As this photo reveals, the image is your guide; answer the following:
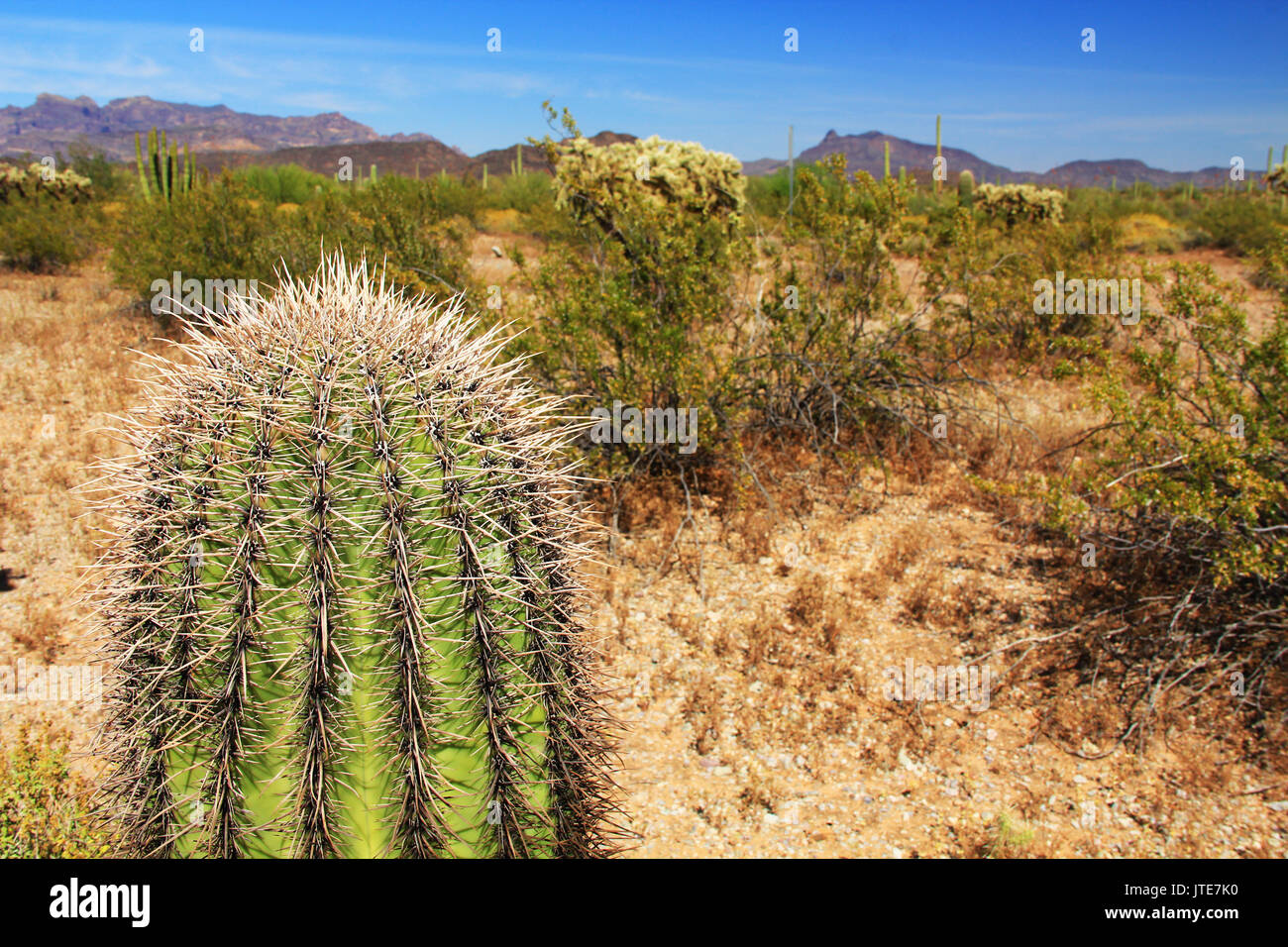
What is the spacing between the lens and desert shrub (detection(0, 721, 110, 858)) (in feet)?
8.34

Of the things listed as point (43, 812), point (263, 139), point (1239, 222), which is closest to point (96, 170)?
point (43, 812)

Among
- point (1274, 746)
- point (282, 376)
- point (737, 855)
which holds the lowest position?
point (737, 855)

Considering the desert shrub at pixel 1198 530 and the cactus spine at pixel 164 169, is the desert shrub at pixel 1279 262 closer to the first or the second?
the desert shrub at pixel 1198 530

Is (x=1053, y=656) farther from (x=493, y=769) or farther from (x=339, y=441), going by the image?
(x=339, y=441)

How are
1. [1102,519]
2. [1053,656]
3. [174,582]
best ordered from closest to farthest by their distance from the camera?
[174,582] < [1053,656] < [1102,519]

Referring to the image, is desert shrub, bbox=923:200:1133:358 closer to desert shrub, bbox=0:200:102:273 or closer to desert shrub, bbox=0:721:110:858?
desert shrub, bbox=0:721:110:858

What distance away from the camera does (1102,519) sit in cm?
526

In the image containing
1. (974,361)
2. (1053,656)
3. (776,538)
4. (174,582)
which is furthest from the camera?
(974,361)

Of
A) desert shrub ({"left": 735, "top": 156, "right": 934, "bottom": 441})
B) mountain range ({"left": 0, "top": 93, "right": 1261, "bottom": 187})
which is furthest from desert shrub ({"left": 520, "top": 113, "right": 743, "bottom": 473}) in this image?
mountain range ({"left": 0, "top": 93, "right": 1261, "bottom": 187})

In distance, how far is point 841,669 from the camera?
14.1ft

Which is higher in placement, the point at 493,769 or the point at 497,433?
the point at 497,433

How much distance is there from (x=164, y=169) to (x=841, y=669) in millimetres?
14635

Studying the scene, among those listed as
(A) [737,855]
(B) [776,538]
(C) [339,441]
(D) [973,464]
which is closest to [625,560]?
(B) [776,538]

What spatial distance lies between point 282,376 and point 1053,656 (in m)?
4.13
